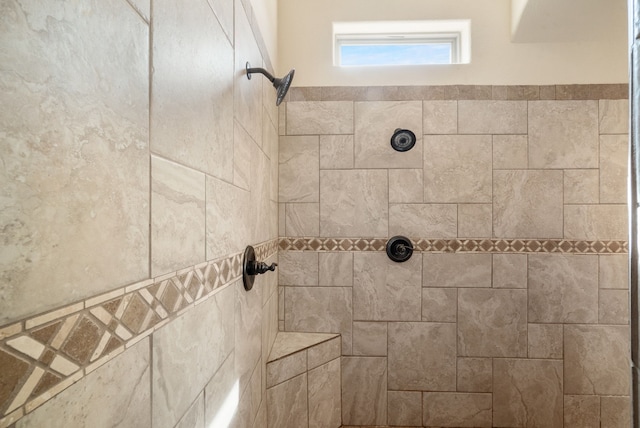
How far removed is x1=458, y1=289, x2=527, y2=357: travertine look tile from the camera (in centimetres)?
190

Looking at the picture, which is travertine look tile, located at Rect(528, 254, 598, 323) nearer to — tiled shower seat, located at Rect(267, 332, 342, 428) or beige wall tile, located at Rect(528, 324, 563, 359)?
beige wall tile, located at Rect(528, 324, 563, 359)

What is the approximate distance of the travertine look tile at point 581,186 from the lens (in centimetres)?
186

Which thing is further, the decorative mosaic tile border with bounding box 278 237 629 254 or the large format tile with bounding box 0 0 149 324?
the decorative mosaic tile border with bounding box 278 237 629 254

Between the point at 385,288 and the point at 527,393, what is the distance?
100 centimetres

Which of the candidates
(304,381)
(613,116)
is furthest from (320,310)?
(613,116)

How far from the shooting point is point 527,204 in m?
1.88

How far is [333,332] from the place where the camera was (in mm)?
1940

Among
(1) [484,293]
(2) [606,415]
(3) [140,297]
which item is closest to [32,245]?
(3) [140,297]

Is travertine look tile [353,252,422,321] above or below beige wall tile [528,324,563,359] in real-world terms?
above

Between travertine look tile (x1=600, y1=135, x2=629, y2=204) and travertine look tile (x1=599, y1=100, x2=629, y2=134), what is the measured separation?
1.5 inches

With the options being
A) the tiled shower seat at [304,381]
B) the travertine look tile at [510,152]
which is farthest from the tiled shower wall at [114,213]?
the travertine look tile at [510,152]

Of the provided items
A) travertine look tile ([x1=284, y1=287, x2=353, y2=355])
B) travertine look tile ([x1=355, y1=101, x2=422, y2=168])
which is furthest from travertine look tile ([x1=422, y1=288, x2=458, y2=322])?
travertine look tile ([x1=355, y1=101, x2=422, y2=168])

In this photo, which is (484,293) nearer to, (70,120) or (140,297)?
(140,297)

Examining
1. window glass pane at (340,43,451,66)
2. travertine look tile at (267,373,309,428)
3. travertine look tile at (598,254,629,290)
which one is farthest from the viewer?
window glass pane at (340,43,451,66)
